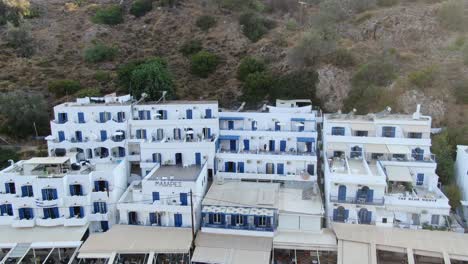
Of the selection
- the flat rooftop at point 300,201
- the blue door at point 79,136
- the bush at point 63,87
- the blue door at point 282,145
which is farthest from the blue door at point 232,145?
the bush at point 63,87

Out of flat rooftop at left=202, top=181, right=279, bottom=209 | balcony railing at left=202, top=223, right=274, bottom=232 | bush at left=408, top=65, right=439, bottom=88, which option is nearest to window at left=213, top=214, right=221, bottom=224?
balcony railing at left=202, top=223, right=274, bottom=232

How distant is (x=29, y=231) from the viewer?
28234mm

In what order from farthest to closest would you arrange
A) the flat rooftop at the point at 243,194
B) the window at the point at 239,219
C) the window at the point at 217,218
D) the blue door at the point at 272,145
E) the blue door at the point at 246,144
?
the blue door at the point at 246,144
the blue door at the point at 272,145
the flat rooftop at the point at 243,194
the window at the point at 217,218
the window at the point at 239,219

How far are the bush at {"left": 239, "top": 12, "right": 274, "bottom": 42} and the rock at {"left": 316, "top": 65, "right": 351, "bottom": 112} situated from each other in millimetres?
19108

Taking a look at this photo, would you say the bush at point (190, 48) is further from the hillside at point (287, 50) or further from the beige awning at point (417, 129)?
the beige awning at point (417, 129)

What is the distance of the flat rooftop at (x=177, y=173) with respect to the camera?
29.6 metres

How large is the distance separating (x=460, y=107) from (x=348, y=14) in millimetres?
28905

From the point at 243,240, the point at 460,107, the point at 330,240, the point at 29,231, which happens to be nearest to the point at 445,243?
the point at 330,240

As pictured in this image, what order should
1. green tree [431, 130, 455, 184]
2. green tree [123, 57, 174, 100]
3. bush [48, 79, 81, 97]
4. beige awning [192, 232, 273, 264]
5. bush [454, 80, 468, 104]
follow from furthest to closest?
1. bush [48, 79, 81, 97]
2. green tree [123, 57, 174, 100]
3. bush [454, 80, 468, 104]
4. green tree [431, 130, 455, 184]
5. beige awning [192, 232, 273, 264]

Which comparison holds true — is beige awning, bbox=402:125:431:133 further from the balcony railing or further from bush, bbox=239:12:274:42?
bush, bbox=239:12:274:42

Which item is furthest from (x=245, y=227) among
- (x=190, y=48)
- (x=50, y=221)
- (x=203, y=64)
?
(x=190, y=48)

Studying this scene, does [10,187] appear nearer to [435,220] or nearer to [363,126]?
[363,126]

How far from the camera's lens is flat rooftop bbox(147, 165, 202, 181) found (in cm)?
2960

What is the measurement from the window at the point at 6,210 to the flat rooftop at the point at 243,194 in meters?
15.6
